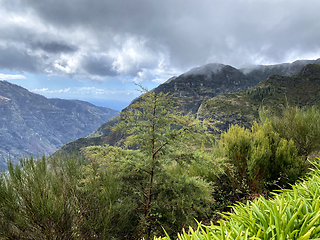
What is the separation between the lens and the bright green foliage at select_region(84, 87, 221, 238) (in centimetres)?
284

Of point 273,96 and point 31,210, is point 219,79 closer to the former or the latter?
point 273,96

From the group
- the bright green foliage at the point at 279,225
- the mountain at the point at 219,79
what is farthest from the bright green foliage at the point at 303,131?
the mountain at the point at 219,79

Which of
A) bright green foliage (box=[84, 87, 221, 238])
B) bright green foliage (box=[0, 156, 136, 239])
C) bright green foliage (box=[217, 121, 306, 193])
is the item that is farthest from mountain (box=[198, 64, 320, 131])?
bright green foliage (box=[0, 156, 136, 239])

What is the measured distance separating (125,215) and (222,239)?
8.17 ft

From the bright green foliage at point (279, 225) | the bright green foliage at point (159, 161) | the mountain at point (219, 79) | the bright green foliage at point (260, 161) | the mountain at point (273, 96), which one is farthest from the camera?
the mountain at point (219, 79)

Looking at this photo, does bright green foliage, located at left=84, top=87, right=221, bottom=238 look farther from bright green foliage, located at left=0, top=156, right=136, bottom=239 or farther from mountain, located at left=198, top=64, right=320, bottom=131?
mountain, located at left=198, top=64, right=320, bottom=131

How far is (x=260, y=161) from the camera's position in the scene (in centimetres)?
424

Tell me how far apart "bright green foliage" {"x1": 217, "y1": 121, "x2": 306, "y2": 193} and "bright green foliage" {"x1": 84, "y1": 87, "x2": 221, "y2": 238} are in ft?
4.95

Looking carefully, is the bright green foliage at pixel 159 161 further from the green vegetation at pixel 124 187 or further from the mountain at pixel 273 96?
the mountain at pixel 273 96

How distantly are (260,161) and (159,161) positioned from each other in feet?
9.86

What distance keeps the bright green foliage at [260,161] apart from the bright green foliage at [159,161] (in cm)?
151

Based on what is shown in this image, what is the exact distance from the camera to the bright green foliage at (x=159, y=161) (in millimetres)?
2836

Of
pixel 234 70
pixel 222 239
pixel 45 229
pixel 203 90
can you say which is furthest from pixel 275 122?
pixel 234 70

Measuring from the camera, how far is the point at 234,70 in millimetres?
185750
